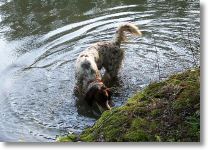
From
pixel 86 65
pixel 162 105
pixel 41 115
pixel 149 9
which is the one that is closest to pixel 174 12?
pixel 149 9

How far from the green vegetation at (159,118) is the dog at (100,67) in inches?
41.6

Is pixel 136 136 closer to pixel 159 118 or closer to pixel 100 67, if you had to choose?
pixel 159 118

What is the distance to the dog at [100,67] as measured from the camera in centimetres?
579

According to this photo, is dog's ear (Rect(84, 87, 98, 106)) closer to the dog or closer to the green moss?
the dog

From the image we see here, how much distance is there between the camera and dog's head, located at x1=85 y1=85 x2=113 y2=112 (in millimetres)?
5738

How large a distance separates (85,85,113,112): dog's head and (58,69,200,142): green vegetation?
0.99 meters

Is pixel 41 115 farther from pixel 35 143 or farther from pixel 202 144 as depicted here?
pixel 202 144

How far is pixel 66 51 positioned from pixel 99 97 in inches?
77.6

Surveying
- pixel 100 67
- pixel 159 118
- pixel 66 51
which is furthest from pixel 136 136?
pixel 66 51

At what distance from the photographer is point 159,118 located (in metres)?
4.17

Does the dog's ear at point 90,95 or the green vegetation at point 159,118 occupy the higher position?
the green vegetation at point 159,118

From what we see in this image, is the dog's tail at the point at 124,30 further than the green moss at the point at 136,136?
Yes

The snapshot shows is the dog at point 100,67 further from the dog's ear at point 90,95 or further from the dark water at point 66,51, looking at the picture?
the dark water at point 66,51

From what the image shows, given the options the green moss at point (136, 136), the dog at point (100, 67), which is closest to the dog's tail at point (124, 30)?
the dog at point (100, 67)
